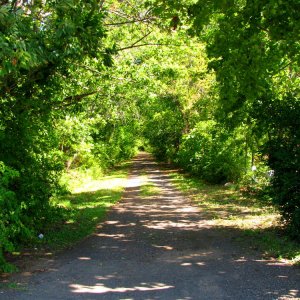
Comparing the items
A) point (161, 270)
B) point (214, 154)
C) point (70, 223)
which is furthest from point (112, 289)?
point (214, 154)

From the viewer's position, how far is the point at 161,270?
728 cm

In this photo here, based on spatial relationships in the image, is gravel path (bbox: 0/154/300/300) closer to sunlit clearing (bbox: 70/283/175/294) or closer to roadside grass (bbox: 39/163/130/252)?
sunlit clearing (bbox: 70/283/175/294)

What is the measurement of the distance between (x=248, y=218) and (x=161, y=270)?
5717 millimetres

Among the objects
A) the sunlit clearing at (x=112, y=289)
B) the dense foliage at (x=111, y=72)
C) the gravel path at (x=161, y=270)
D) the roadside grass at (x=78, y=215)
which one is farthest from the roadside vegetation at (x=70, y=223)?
the sunlit clearing at (x=112, y=289)

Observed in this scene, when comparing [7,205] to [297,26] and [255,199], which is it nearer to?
[297,26]

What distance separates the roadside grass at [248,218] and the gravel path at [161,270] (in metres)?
0.46

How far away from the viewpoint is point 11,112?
369 inches

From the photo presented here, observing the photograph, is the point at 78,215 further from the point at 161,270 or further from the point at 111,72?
the point at 161,270

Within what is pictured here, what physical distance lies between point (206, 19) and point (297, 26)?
2284 millimetres

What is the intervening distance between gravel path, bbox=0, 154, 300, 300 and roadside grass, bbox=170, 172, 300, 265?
0.46m

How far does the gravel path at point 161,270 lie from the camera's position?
607 centimetres

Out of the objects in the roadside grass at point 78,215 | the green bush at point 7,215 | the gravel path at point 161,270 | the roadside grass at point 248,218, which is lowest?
the roadside grass at point 248,218

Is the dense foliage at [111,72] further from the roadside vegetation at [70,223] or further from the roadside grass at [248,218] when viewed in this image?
the roadside grass at [248,218]

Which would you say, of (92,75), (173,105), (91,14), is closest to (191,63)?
(173,105)
